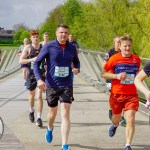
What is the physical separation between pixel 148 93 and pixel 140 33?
33.7 m

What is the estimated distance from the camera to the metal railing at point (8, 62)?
898 inches

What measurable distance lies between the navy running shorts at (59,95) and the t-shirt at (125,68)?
0.66 meters

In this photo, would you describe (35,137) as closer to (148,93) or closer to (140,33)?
(148,93)

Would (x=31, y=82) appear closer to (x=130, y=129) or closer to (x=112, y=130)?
(x=112, y=130)

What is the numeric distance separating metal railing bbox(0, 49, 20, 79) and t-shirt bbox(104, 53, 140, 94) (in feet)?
50.2

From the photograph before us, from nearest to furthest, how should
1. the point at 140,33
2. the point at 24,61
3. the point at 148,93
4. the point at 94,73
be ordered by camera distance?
the point at 148,93 < the point at 24,61 < the point at 94,73 < the point at 140,33

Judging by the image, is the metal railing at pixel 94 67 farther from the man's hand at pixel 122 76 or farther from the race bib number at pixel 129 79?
the man's hand at pixel 122 76

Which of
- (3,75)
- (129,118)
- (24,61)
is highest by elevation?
(24,61)

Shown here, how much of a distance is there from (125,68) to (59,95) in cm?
98

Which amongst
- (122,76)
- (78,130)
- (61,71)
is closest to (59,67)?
(61,71)

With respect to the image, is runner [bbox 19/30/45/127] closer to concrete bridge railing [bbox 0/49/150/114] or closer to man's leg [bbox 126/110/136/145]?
concrete bridge railing [bbox 0/49/150/114]

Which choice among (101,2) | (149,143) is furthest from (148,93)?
(101,2)

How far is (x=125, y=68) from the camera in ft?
20.4

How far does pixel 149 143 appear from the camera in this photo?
21.4ft
